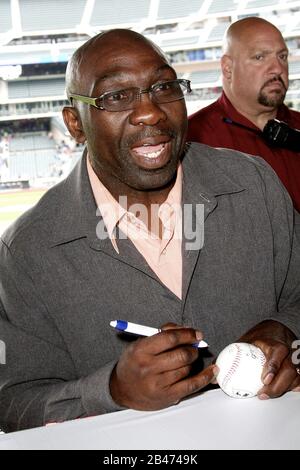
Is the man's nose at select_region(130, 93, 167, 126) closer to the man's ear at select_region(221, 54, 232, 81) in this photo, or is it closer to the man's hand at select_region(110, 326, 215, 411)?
the man's hand at select_region(110, 326, 215, 411)

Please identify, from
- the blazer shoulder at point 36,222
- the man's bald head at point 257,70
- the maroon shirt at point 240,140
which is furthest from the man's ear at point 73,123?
the man's bald head at point 257,70

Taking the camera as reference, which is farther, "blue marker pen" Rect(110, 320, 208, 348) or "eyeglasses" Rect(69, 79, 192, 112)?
"eyeglasses" Rect(69, 79, 192, 112)

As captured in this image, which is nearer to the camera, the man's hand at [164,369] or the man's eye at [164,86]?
the man's hand at [164,369]

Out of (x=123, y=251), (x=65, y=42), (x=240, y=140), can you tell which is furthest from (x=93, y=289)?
(x=65, y=42)

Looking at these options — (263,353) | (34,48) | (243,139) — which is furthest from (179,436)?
(34,48)

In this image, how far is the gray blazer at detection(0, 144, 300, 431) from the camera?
3.05 feet

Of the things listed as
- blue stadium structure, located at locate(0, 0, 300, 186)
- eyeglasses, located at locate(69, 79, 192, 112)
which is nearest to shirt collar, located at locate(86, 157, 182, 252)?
eyeglasses, located at locate(69, 79, 192, 112)

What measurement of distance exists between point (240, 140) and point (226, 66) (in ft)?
1.58

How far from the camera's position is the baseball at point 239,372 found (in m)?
0.74

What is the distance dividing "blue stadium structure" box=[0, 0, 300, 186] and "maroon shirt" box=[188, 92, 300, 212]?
2.43 feet

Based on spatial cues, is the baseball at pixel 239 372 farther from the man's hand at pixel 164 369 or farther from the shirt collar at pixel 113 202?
the shirt collar at pixel 113 202

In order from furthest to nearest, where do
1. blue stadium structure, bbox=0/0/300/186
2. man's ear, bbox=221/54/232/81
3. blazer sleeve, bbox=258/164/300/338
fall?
blue stadium structure, bbox=0/0/300/186, man's ear, bbox=221/54/232/81, blazer sleeve, bbox=258/164/300/338

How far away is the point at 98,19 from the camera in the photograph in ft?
11.2

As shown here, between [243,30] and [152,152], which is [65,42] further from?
[152,152]
